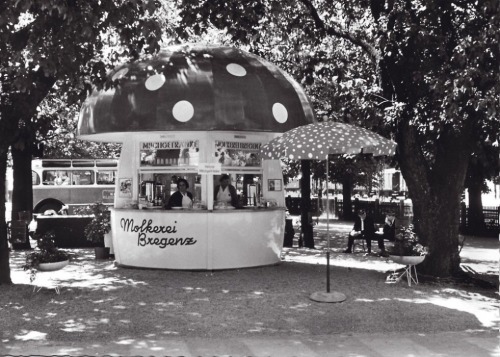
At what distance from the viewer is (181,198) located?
44.1 feet

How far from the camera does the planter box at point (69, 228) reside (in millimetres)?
18312

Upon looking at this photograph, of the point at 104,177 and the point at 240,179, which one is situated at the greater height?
the point at 104,177

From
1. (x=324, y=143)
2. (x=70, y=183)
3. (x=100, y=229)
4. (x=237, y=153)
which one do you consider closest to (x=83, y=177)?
(x=70, y=183)

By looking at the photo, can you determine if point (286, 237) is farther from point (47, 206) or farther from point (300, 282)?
point (47, 206)

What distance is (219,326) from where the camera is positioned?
27.4ft

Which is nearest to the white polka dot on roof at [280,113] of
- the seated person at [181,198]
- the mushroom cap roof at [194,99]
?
the mushroom cap roof at [194,99]

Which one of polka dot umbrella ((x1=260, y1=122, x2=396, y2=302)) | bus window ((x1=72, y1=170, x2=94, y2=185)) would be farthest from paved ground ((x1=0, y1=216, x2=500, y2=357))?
bus window ((x1=72, y1=170, x2=94, y2=185))

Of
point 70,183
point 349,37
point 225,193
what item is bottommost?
point 225,193

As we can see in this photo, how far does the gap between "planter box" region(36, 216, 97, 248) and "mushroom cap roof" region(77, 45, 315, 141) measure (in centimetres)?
556

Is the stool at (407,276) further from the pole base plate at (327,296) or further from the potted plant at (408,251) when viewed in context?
the pole base plate at (327,296)

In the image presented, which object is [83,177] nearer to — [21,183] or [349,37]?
[21,183]

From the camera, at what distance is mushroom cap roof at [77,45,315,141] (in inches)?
484

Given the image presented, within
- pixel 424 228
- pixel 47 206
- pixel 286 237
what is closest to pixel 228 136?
pixel 424 228

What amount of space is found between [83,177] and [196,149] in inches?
661
